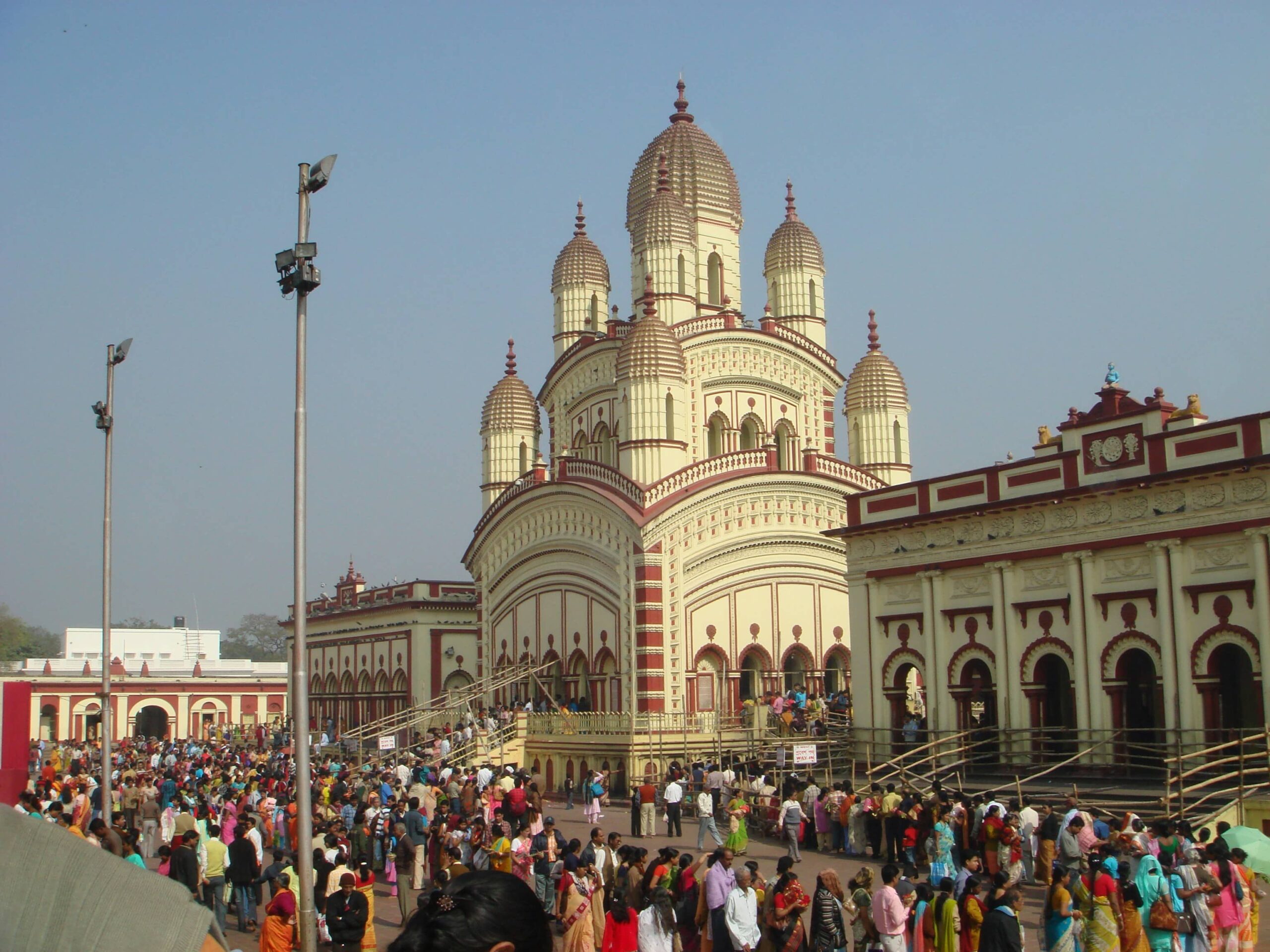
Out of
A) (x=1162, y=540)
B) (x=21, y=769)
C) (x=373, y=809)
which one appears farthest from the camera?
(x=1162, y=540)

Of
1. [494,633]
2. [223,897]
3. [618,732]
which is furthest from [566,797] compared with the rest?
[223,897]

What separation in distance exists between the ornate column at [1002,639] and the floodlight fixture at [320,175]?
1762cm

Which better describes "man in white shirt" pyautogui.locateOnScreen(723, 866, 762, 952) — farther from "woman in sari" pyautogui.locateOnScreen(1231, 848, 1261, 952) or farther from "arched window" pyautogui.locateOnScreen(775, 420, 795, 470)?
"arched window" pyautogui.locateOnScreen(775, 420, 795, 470)

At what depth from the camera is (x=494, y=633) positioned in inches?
1864

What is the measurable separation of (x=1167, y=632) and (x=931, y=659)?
5.74 meters

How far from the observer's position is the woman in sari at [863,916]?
1328cm

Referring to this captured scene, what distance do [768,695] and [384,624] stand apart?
20242mm

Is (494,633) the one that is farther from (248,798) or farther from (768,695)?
(248,798)

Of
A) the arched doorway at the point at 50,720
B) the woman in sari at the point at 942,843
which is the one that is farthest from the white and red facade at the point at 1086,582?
the arched doorway at the point at 50,720

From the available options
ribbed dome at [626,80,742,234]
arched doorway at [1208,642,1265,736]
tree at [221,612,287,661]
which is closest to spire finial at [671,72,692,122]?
ribbed dome at [626,80,742,234]

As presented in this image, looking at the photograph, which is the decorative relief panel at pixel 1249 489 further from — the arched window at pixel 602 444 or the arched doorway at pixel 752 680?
the arched window at pixel 602 444

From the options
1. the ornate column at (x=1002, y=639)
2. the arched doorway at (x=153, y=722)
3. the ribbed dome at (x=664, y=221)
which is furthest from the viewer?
the arched doorway at (x=153, y=722)

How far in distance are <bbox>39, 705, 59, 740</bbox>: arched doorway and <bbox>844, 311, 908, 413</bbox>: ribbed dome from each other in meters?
48.6

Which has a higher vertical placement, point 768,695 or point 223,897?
point 768,695
